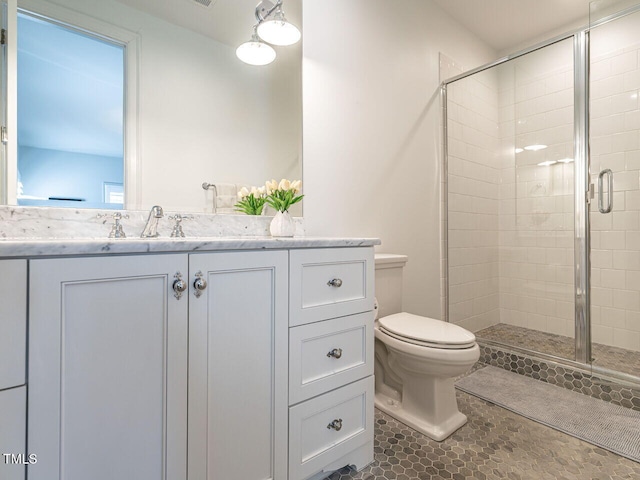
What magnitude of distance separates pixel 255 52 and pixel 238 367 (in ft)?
4.63

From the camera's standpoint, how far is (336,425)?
3.71 ft

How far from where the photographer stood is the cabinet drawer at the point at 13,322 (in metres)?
0.62

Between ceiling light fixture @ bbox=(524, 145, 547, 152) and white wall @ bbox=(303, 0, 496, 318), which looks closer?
white wall @ bbox=(303, 0, 496, 318)

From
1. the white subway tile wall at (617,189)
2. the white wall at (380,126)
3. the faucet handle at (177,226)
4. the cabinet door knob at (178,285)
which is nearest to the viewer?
the cabinet door knob at (178,285)

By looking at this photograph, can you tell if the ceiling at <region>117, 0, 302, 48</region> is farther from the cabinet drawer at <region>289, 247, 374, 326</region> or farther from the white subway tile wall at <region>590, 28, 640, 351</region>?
the white subway tile wall at <region>590, 28, 640, 351</region>

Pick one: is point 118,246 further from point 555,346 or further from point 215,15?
point 555,346

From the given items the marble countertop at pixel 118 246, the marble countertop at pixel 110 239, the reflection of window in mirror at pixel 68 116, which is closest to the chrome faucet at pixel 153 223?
the marble countertop at pixel 110 239

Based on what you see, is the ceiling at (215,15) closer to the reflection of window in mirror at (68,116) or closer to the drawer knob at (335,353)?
the reflection of window in mirror at (68,116)

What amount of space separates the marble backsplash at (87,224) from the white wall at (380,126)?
461 mm

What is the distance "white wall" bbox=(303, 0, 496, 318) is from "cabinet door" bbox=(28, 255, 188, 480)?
98 centimetres

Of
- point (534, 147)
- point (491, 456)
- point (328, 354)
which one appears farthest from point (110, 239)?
point (534, 147)

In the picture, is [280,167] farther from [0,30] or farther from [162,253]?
[0,30]

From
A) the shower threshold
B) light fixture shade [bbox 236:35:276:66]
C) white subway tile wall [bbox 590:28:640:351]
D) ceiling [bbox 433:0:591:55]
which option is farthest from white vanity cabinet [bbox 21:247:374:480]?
ceiling [bbox 433:0:591:55]

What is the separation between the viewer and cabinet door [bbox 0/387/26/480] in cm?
61
